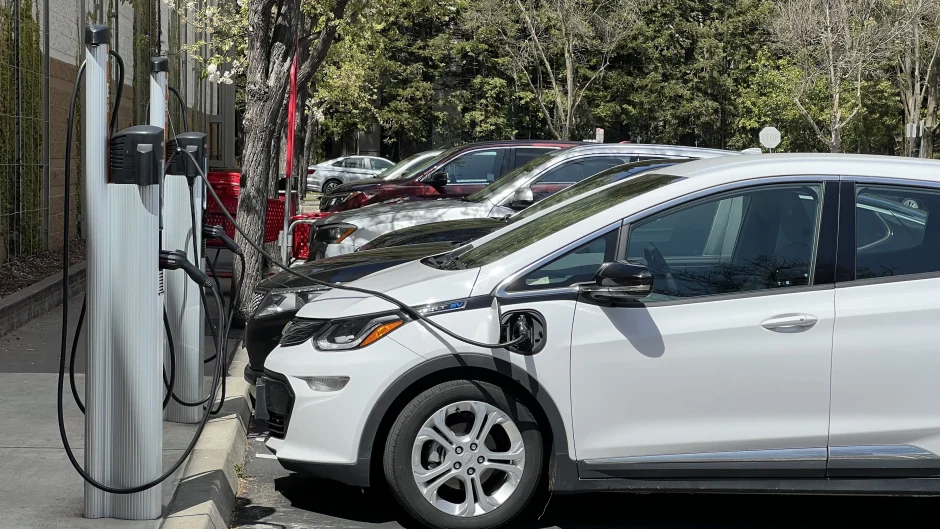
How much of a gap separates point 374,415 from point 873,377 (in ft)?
7.02

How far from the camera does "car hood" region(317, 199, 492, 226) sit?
11.1 m

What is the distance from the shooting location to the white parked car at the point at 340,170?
150 ft

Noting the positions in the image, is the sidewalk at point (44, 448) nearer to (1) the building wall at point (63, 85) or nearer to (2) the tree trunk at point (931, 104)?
(1) the building wall at point (63, 85)

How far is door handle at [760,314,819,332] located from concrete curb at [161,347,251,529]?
2483 mm

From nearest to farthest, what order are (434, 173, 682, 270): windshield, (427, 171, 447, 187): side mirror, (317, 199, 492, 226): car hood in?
(434, 173, 682, 270): windshield → (317, 199, 492, 226): car hood → (427, 171, 447, 187): side mirror

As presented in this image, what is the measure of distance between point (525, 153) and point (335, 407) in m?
10.0

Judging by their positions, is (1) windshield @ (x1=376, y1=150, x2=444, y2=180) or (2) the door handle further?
(1) windshield @ (x1=376, y1=150, x2=444, y2=180)

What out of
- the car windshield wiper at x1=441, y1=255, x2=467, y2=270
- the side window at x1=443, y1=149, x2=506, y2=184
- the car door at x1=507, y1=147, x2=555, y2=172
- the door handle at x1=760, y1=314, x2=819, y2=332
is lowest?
the door handle at x1=760, y1=314, x2=819, y2=332

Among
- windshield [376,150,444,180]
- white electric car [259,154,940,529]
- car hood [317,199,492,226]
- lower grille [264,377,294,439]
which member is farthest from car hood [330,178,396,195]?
white electric car [259,154,940,529]

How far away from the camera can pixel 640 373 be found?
506cm

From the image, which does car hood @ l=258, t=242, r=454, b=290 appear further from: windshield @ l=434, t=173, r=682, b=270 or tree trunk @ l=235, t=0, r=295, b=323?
tree trunk @ l=235, t=0, r=295, b=323

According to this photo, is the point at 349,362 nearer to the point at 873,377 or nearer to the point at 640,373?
the point at 640,373

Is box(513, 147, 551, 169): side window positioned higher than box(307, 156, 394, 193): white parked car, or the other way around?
box(513, 147, 551, 169): side window

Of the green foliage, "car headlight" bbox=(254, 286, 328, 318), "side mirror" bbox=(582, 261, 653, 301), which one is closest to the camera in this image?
"side mirror" bbox=(582, 261, 653, 301)
